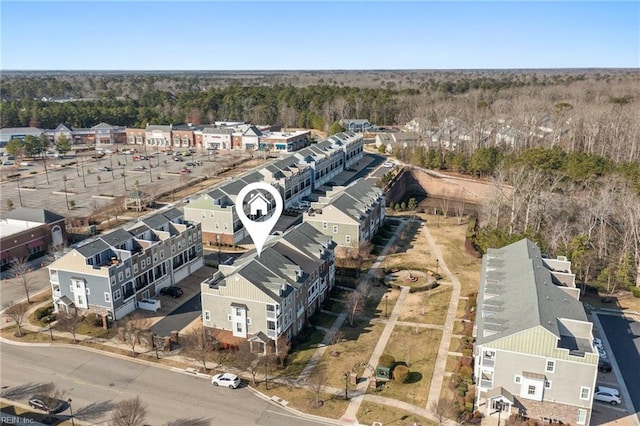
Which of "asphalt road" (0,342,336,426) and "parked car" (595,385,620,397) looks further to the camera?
"parked car" (595,385,620,397)

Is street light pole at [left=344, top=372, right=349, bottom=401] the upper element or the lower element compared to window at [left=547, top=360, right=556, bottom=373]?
lower

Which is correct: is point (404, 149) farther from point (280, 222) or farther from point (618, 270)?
point (618, 270)

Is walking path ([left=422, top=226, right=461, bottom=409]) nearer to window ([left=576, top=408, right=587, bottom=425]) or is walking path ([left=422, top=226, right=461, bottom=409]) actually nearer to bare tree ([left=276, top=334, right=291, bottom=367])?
window ([left=576, top=408, right=587, bottom=425])

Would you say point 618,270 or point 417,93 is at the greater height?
point 417,93

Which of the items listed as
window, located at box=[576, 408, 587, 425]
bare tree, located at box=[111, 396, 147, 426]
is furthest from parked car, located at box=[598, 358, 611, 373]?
bare tree, located at box=[111, 396, 147, 426]

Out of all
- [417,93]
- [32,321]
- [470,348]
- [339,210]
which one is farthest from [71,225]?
[417,93]

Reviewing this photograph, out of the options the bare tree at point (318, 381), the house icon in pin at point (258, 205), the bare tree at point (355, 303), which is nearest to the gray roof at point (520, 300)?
the bare tree at point (355, 303)

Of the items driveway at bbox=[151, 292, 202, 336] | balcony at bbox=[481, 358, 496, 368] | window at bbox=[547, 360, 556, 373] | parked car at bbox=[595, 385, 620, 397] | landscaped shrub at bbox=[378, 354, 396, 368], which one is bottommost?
parked car at bbox=[595, 385, 620, 397]

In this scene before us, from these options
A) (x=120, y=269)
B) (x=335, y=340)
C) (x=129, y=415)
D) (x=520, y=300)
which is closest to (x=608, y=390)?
(x=520, y=300)
